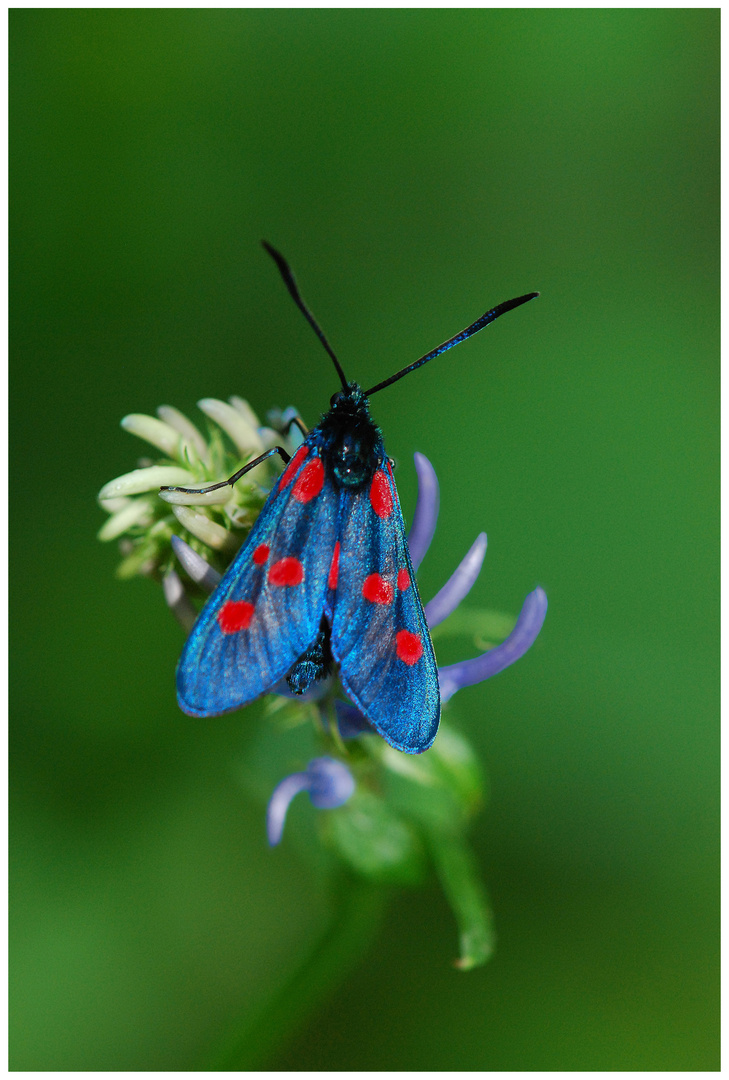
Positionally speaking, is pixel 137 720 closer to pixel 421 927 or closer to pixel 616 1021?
pixel 421 927

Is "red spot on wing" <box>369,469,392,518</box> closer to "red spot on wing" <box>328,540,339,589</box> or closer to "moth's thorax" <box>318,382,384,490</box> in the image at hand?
"moth's thorax" <box>318,382,384,490</box>

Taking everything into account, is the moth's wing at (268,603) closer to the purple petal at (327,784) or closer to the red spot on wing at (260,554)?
the red spot on wing at (260,554)

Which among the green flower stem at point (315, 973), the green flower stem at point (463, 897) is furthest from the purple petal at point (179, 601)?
the green flower stem at point (463, 897)

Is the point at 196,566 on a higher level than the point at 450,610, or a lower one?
higher

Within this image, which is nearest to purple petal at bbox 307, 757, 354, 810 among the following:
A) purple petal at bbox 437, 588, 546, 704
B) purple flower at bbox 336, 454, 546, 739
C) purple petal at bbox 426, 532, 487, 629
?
purple flower at bbox 336, 454, 546, 739

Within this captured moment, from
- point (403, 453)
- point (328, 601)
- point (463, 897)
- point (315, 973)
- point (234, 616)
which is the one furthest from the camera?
point (403, 453)

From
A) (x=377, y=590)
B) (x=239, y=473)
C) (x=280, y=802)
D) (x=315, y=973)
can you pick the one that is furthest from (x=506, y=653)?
(x=315, y=973)

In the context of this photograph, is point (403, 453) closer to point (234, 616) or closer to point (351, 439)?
point (351, 439)

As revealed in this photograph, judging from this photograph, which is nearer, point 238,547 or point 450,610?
point 238,547
